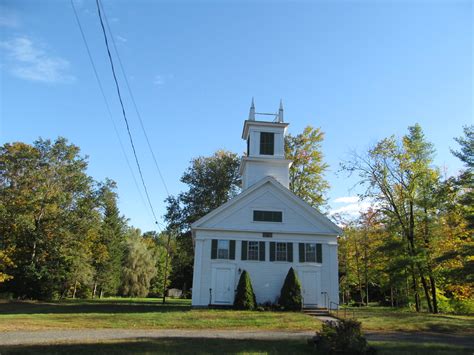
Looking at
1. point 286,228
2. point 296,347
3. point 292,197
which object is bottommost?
point 296,347

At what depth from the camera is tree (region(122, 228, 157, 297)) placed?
51094mm

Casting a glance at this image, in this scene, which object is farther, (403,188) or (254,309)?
(403,188)

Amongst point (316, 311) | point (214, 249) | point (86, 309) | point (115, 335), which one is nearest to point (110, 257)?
point (86, 309)

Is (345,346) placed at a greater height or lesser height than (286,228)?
lesser

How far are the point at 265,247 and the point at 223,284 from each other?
10.6 feet

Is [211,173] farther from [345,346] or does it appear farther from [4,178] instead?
[345,346]

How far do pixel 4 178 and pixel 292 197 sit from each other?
25.8 meters

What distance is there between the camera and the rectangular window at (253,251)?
75.3 feet

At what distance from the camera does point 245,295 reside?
21250 millimetres

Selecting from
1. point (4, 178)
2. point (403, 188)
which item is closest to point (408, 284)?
point (403, 188)

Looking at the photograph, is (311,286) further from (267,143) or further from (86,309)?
(86,309)

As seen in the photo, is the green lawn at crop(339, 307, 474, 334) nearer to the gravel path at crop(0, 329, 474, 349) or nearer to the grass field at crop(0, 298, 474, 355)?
the grass field at crop(0, 298, 474, 355)

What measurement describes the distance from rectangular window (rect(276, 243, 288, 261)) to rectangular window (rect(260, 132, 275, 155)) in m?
6.86

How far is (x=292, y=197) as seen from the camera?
78.9 feet
